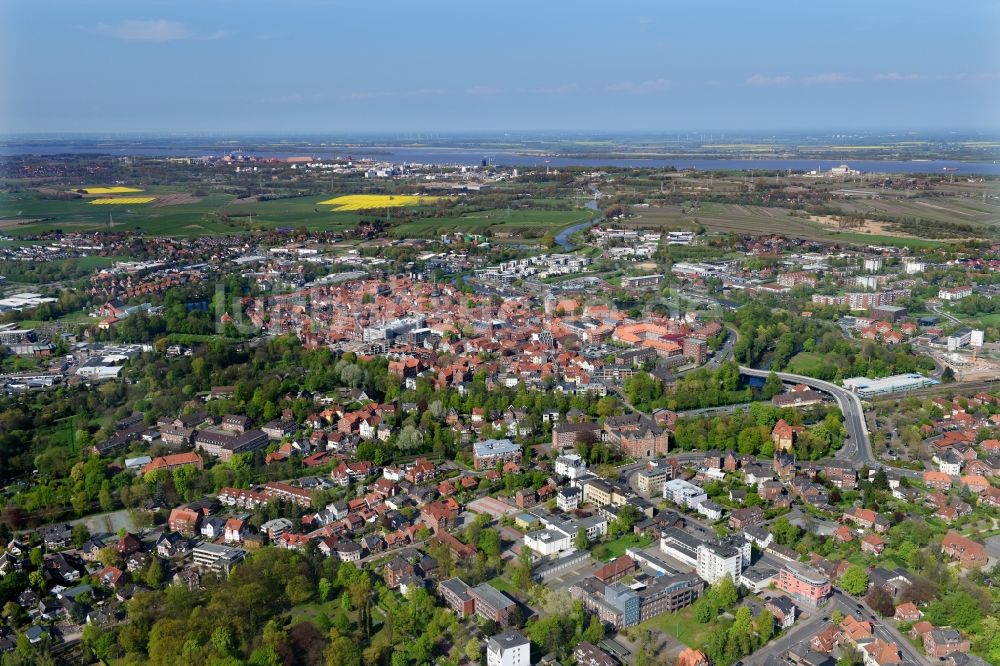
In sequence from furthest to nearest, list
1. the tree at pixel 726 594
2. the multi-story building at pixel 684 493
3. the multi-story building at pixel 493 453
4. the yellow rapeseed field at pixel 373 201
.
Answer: the yellow rapeseed field at pixel 373 201 → the multi-story building at pixel 493 453 → the multi-story building at pixel 684 493 → the tree at pixel 726 594

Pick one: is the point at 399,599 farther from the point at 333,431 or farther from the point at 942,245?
the point at 942,245

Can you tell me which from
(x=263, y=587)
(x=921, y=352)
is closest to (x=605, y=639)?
(x=263, y=587)

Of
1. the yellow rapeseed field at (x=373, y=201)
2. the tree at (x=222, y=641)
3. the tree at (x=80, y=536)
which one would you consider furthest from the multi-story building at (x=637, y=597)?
the yellow rapeseed field at (x=373, y=201)

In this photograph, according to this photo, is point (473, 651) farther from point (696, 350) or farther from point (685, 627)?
point (696, 350)

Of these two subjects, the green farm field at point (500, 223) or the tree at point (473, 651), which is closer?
the tree at point (473, 651)

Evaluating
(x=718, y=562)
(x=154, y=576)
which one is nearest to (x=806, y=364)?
(x=718, y=562)

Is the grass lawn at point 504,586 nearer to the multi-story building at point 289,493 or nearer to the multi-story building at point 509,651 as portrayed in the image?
the multi-story building at point 509,651

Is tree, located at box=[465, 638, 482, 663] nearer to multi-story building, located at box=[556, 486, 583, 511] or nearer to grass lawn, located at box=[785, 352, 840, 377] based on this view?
multi-story building, located at box=[556, 486, 583, 511]
